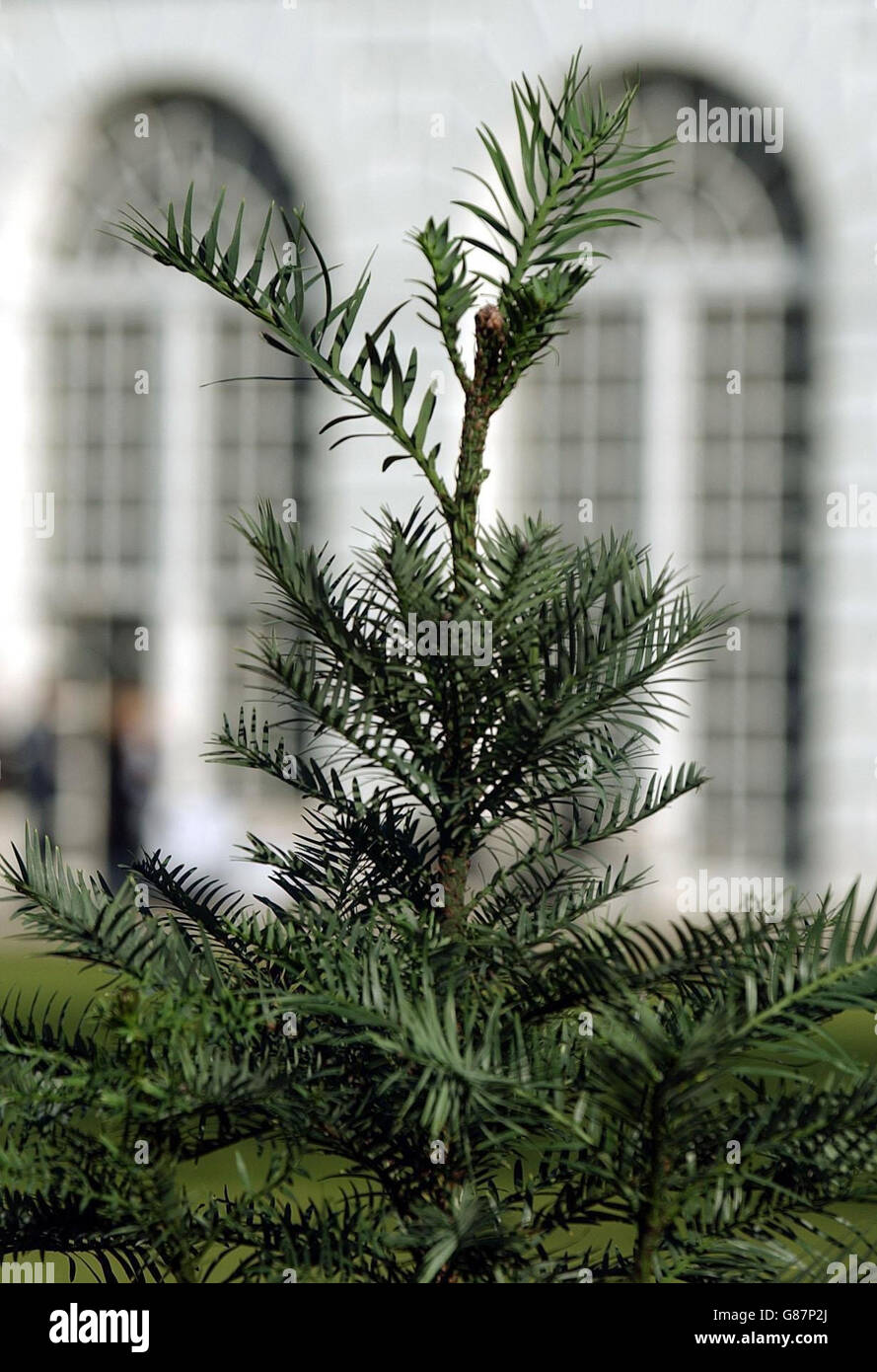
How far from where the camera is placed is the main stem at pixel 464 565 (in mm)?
1056

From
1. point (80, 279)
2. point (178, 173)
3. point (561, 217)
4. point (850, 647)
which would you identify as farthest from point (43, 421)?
point (561, 217)

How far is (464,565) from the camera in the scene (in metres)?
1.08

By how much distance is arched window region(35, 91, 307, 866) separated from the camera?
36.8 ft

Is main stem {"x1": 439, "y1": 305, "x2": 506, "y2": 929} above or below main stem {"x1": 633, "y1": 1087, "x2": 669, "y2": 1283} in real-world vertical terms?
above

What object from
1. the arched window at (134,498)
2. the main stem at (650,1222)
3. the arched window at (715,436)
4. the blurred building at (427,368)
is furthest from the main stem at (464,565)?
the arched window at (134,498)

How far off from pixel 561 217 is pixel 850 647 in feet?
31.9

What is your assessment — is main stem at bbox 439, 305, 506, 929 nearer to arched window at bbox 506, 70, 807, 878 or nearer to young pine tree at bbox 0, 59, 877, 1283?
young pine tree at bbox 0, 59, 877, 1283

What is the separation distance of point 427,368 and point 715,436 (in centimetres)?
Answer: 231

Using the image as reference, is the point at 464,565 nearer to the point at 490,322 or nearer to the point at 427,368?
the point at 490,322

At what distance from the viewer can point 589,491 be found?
11.1 meters

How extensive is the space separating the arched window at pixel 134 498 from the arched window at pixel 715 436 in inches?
89.3

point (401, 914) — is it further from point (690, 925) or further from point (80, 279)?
point (80, 279)

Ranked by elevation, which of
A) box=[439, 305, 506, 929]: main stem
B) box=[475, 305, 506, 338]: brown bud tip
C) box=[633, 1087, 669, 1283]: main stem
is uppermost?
box=[475, 305, 506, 338]: brown bud tip

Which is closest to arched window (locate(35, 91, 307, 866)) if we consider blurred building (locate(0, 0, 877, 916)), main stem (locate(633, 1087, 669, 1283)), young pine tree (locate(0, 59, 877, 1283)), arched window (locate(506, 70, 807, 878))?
blurred building (locate(0, 0, 877, 916))
